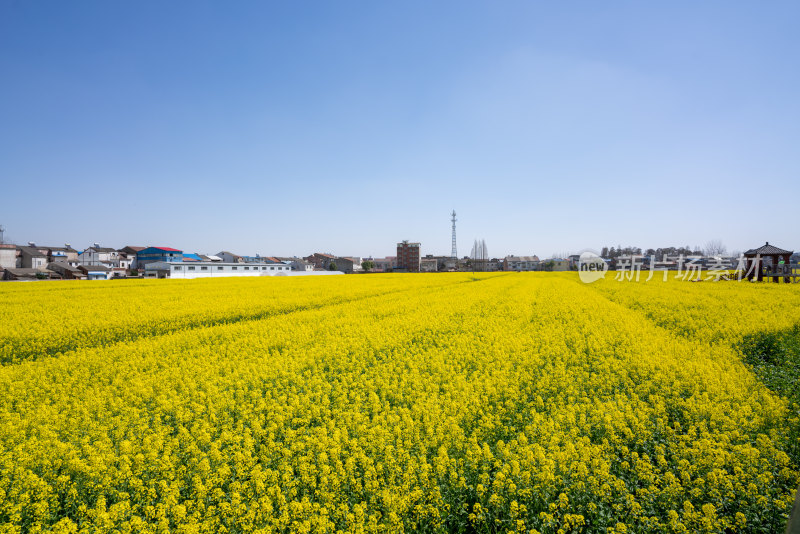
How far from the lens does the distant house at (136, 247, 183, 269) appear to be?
195ft

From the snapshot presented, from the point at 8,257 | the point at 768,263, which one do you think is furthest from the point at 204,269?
the point at 768,263

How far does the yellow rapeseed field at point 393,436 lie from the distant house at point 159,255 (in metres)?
57.6

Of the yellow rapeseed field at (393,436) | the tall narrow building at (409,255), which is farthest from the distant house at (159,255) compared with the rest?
the tall narrow building at (409,255)

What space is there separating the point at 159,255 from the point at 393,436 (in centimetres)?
7089

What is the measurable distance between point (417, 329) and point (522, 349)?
3.69m

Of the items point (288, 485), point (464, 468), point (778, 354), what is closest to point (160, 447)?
point (288, 485)

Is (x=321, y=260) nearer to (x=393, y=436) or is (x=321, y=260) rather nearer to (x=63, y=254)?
(x=63, y=254)

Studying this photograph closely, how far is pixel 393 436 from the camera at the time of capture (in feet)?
15.5

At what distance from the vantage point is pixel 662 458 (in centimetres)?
429

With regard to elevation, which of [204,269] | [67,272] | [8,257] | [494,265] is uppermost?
[8,257]

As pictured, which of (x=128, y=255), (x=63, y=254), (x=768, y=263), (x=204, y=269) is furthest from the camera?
(x=128, y=255)

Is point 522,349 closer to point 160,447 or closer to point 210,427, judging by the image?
point 210,427

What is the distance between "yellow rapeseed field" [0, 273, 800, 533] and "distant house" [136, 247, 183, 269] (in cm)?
5763

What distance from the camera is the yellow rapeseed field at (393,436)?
11.8 ft
